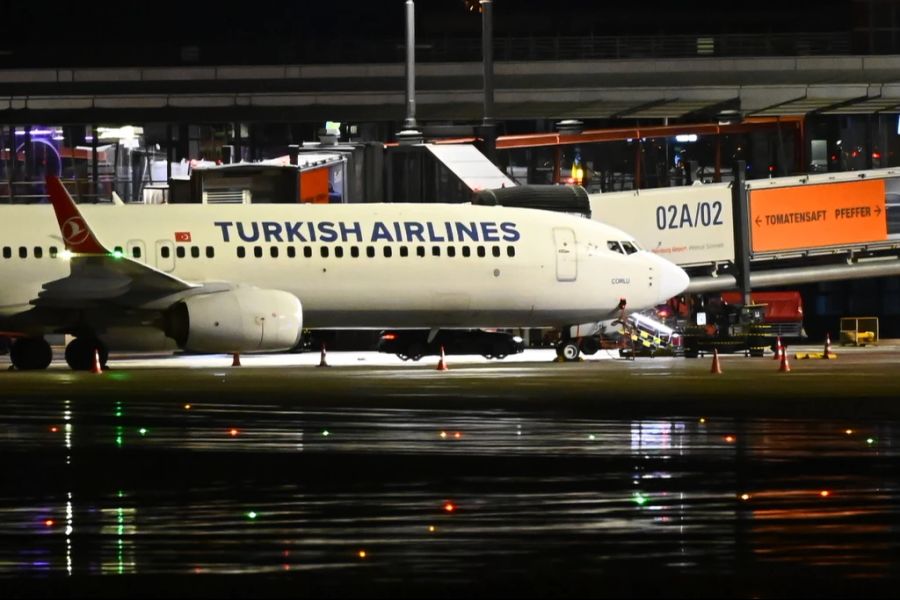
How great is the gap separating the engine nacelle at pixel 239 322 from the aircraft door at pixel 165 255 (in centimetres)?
189

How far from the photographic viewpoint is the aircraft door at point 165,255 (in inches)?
1310

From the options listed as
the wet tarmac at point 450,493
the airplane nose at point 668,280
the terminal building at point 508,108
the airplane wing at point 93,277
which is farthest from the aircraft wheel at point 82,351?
the terminal building at point 508,108

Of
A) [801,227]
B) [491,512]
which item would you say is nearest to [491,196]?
[801,227]

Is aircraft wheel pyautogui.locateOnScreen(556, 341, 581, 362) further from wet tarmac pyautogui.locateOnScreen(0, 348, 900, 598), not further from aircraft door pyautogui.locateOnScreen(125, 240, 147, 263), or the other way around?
wet tarmac pyautogui.locateOnScreen(0, 348, 900, 598)

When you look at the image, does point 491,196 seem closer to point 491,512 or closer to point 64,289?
point 64,289

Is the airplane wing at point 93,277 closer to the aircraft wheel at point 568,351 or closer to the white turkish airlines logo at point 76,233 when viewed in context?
the white turkish airlines logo at point 76,233

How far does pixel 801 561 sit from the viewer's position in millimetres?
11203

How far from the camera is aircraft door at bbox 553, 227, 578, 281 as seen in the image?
34.8 meters

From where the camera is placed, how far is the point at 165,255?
109 ft

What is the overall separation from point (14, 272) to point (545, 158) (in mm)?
23607

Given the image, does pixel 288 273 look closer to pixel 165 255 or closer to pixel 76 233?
pixel 165 255

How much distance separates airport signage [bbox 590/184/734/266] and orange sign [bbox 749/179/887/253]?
2.90ft

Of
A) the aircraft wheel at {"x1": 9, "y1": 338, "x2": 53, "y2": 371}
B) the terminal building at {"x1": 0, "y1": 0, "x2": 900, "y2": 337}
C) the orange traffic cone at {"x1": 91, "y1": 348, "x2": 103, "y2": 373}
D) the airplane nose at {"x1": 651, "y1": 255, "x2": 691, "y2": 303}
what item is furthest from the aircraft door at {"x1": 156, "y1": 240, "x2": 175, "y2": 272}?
the terminal building at {"x1": 0, "y1": 0, "x2": 900, "y2": 337}

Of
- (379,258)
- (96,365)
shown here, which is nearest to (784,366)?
(379,258)
